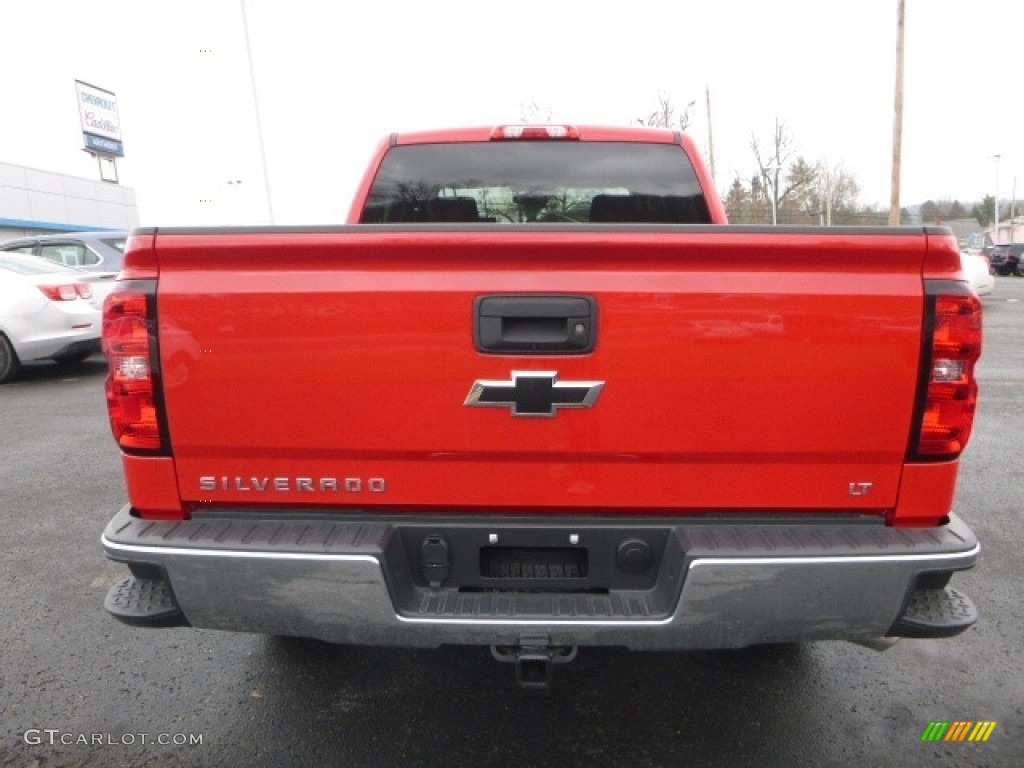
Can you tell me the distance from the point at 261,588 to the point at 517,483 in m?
0.74

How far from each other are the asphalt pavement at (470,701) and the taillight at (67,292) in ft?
18.8

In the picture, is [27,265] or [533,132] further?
[27,265]

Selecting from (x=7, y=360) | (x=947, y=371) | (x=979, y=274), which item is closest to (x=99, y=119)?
(x=7, y=360)

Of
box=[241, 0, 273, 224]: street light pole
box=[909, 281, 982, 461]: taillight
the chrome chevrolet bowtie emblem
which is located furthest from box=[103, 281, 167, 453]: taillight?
box=[241, 0, 273, 224]: street light pole

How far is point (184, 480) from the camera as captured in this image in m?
1.96

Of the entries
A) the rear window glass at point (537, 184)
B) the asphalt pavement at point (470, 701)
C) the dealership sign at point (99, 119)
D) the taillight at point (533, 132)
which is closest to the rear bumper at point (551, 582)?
the asphalt pavement at point (470, 701)

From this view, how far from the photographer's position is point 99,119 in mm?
43156

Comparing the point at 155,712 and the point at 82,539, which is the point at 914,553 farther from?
the point at 82,539

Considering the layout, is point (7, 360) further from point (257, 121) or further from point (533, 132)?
point (533, 132)

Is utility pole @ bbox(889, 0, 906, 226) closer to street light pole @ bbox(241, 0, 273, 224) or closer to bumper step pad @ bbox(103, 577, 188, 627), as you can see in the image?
street light pole @ bbox(241, 0, 273, 224)

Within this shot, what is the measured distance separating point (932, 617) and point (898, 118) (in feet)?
76.6

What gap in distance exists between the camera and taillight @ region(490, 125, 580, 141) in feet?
10.5

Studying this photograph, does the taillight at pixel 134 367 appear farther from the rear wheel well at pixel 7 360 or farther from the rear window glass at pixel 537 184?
the rear wheel well at pixel 7 360

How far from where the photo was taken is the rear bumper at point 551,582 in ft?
5.92
